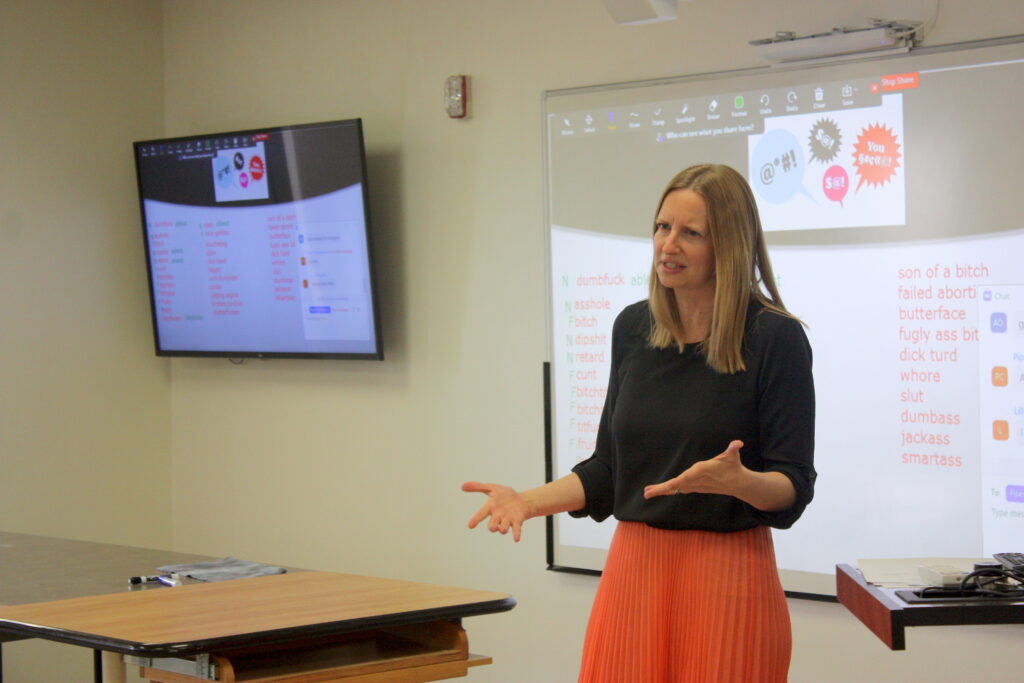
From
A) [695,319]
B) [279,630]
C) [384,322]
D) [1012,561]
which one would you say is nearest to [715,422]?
[695,319]

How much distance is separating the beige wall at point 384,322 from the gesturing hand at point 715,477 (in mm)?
1888

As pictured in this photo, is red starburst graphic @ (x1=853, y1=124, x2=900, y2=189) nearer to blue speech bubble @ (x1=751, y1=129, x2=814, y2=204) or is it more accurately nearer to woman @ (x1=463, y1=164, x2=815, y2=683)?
blue speech bubble @ (x1=751, y1=129, x2=814, y2=204)

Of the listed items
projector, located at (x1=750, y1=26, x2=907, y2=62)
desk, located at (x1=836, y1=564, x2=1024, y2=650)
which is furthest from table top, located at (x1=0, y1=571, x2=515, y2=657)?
projector, located at (x1=750, y1=26, x2=907, y2=62)

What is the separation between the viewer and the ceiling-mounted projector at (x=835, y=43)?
3141mm

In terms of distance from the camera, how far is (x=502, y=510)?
1.84 meters

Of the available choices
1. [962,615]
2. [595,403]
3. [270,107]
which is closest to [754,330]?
[962,615]

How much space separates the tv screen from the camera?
4.10m

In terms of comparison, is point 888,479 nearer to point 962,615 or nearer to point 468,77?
point 962,615

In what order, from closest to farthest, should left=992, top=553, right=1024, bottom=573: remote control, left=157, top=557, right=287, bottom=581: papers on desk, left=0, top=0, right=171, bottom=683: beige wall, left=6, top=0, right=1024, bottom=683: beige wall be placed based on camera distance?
left=992, top=553, right=1024, bottom=573: remote control, left=157, top=557, right=287, bottom=581: papers on desk, left=6, top=0, right=1024, bottom=683: beige wall, left=0, top=0, right=171, bottom=683: beige wall

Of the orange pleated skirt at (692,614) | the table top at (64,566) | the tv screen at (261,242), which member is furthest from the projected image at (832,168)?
the table top at (64,566)

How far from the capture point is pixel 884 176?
3205 millimetres

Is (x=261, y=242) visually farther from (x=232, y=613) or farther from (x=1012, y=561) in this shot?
(x=1012, y=561)

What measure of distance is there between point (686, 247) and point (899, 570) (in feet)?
2.08

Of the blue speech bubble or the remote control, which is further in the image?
the blue speech bubble
